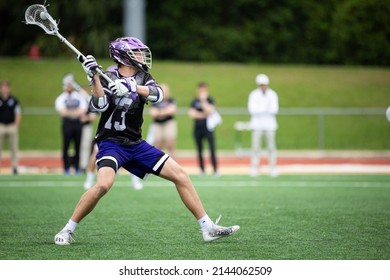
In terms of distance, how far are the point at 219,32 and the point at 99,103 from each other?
3373cm

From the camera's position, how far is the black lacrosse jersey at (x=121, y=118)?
25.6ft

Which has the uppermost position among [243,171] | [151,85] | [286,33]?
[286,33]

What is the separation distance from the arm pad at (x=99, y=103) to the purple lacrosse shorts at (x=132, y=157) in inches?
17.4

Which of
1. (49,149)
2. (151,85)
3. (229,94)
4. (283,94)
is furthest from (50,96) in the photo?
(151,85)

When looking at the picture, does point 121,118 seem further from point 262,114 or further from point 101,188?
point 262,114

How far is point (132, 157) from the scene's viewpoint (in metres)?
7.96

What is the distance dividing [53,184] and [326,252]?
29.2ft

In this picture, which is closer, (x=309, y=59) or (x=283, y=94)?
(x=283, y=94)

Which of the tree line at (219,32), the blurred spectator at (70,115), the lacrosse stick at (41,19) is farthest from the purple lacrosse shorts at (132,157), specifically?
the tree line at (219,32)

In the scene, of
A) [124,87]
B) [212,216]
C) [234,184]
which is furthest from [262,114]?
[124,87]

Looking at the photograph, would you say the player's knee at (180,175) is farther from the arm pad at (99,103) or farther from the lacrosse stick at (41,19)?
the lacrosse stick at (41,19)

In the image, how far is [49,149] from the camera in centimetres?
2728
